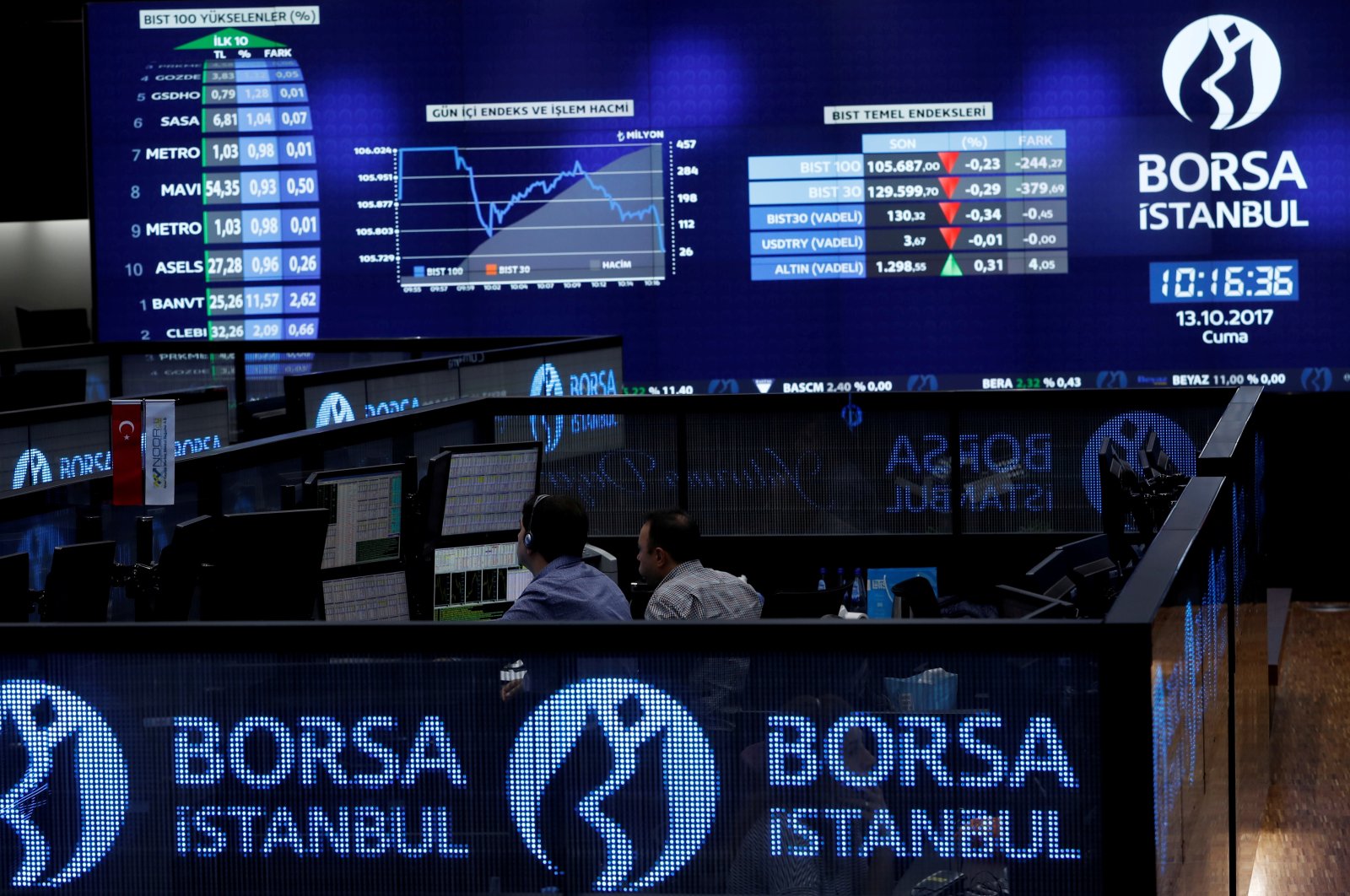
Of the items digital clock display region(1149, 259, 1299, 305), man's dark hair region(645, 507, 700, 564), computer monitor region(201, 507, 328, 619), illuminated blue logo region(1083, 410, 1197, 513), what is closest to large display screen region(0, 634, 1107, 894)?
computer monitor region(201, 507, 328, 619)

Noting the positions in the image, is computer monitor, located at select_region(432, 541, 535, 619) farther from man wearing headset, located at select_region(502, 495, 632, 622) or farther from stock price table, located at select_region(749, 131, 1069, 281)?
stock price table, located at select_region(749, 131, 1069, 281)

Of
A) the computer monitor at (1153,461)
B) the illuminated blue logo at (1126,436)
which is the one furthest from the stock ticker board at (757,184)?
the computer monitor at (1153,461)

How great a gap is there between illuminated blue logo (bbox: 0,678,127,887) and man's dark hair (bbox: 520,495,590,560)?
1.68 m

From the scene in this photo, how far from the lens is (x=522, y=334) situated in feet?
28.3

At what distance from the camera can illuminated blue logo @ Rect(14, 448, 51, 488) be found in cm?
533

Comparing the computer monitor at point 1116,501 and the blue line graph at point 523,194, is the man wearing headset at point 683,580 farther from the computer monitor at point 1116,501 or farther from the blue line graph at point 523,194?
the blue line graph at point 523,194

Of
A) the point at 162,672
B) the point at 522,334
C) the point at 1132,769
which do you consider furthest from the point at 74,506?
the point at 522,334

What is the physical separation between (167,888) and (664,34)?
22.9 ft

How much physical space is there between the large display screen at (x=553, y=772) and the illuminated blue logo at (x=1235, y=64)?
6952mm

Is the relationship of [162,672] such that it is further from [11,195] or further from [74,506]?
[11,195]

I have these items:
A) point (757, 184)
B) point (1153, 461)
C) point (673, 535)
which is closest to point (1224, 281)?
point (757, 184)

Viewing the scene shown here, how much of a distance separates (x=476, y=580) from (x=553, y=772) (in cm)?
264

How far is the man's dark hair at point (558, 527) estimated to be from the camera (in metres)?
3.62

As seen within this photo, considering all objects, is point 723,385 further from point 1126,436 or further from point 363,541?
point 363,541
